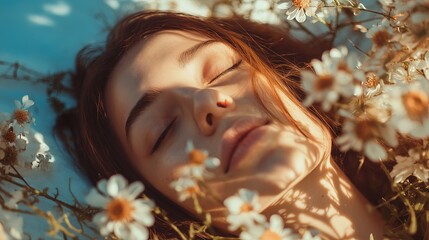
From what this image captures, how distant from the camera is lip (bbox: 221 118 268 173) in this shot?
792 mm

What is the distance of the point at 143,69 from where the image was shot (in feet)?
3.13

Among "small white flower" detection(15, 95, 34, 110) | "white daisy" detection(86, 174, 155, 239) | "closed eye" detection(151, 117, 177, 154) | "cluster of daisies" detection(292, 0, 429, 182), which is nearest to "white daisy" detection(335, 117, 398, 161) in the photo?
"cluster of daisies" detection(292, 0, 429, 182)

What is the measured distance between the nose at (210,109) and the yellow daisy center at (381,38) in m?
0.22

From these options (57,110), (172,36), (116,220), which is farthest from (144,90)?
(57,110)

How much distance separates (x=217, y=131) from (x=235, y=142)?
3 centimetres

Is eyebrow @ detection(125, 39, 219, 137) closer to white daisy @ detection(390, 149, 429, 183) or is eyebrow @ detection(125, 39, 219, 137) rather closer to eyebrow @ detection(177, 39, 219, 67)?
eyebrow @ detection(177, 39, 219, 67)

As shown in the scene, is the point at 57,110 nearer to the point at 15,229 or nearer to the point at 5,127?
the point at 5,127

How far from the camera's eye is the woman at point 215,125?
0.80 meters

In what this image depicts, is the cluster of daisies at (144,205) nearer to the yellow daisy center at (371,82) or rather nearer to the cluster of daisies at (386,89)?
the cluster of daisies at (386,89)

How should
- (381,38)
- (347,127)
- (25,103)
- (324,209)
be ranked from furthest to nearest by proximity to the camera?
(25,103), (324,209), (381,38), (347,127)

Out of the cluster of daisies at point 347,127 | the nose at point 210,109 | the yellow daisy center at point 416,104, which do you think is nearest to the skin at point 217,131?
the nose at point 210,109

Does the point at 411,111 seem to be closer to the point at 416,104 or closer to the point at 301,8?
the point at 416,104

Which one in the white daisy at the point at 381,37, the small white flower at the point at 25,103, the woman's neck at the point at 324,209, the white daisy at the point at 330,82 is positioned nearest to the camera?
→ the white daisy at the point at 330,82

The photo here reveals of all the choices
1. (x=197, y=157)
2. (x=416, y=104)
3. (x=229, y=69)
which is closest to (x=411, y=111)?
(x=416, y=104)
